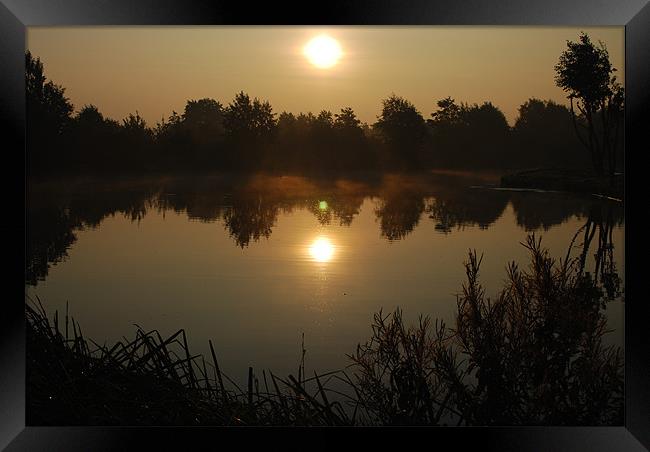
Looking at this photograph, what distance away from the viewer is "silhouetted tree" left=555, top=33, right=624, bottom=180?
3.63 m

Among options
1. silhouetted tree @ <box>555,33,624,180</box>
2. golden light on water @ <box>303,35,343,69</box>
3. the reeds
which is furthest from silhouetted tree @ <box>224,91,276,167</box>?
silhouetted tree @ <box>555,33,624,180</box>

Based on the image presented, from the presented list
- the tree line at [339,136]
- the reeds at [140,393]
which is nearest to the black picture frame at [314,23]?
the reeds at [140,393]

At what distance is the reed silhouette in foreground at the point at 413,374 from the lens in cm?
349

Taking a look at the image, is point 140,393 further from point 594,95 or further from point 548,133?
point 594,95

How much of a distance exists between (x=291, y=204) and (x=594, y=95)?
55.2 inches

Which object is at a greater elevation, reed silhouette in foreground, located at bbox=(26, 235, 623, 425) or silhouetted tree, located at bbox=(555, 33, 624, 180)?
silhouetted tree, located at bbox=(555, 33, 624, 180)

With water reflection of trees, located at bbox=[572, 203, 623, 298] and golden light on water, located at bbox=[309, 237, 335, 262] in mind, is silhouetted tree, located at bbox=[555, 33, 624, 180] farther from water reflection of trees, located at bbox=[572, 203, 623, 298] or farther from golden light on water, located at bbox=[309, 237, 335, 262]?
golden light on water, located at bbox=[309, 237, 335, 262]

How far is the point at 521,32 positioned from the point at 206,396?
2028mm

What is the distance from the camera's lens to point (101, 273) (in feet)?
12.2

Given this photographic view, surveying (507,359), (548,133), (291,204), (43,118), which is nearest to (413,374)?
(507,359)

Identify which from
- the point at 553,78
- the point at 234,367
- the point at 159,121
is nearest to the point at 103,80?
the point at 159,121

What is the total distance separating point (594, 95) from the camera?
377 centimetres

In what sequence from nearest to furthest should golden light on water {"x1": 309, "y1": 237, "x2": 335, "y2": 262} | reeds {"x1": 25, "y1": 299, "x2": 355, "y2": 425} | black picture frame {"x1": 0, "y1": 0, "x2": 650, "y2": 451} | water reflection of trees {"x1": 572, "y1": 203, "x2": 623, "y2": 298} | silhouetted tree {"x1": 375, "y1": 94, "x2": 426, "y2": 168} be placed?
black picture frame {"x1": 0, "y1": 0, "x2": 650, "y2": 451} → reeds {"x1": 25, "y1": 299, "x2": 355, "y2": 425} → water reflection of trees {"x1": 572, "y1": 203, "x2": 623, "y2": 298} → golden light on water {"x1": 309, "y1": 237, "x2": 335, "y2": 262} → silhouetted tree {"x1": 375, "y1": 94, "x2": 426, "y2": 168}

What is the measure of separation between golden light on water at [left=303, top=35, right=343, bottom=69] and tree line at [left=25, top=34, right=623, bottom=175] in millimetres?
220
